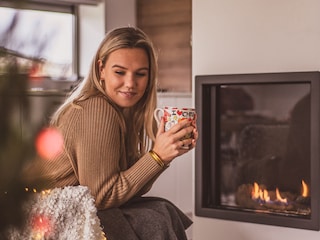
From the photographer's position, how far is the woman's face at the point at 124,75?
1796 millimetres

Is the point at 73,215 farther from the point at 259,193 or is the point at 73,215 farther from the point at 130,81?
the point at 259,193

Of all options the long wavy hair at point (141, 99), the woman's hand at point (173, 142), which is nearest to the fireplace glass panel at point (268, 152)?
the long wavy hair at point (141, 99)

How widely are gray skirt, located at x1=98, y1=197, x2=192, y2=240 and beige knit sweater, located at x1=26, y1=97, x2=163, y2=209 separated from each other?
0.16ft

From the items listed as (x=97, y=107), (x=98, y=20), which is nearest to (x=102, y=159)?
(x=97, y=107)

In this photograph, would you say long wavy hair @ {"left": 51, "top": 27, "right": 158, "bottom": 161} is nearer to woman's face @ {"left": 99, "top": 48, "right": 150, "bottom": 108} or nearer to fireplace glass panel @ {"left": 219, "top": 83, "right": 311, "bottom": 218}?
woman's face @ {"left": 99, "top": 48, "right": 150, "bottom": 108}

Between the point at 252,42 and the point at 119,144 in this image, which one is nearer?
the point at 119,144

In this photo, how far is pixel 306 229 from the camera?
2.24 metres

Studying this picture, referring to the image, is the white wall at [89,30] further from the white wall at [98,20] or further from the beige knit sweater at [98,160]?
the beige knit sweater at [98,160]

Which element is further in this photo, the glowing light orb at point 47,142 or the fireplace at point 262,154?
the fireplace at point 262,154

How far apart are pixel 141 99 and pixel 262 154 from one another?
0.81m

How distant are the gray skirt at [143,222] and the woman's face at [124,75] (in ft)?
1.04

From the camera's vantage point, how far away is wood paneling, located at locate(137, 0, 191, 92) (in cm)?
389

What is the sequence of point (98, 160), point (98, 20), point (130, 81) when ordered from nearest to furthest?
point (98, 160) → point (130, 81) → point (98, 20)

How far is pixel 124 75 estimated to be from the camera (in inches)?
71.0
